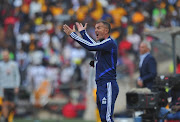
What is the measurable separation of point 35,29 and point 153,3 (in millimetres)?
5410

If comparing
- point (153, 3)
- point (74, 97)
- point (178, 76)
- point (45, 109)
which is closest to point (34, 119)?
point (45, 109)

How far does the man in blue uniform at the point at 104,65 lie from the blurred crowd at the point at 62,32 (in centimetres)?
699

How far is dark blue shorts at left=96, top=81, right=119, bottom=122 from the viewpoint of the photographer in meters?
7.15

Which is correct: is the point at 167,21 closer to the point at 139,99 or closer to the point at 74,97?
the point at 74,97

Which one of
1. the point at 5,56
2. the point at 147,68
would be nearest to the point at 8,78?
the point at 5,56

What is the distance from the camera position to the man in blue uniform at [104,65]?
7109 millimetres

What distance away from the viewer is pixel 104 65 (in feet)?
23.8

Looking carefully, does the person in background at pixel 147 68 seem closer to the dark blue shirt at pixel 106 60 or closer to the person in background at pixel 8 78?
the dark blue shirt at pixel 106 60

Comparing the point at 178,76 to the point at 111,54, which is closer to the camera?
the point at 111,54

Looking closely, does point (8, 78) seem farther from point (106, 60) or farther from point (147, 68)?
point (106, 60)

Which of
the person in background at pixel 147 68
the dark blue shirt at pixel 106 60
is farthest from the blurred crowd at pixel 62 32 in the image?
the dark blue shirt at pixel 106 60

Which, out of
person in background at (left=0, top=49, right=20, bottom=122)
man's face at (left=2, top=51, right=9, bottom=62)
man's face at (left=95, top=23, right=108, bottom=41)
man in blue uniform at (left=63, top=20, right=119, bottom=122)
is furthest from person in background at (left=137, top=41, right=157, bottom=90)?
man's face at (left=2, top=51, right=9, bottom=62)

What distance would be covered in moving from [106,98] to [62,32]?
38.4 ft

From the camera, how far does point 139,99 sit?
858cm
